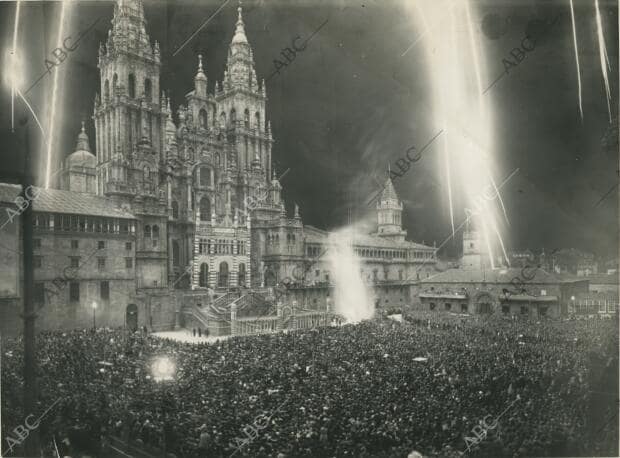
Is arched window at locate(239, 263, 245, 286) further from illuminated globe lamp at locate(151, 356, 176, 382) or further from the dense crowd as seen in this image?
illuminated globe lamp at locate(151, 356, 176, 382)

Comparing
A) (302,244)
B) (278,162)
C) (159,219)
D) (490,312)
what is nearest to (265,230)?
(302,244)

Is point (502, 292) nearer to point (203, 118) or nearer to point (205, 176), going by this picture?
point (205, 176)

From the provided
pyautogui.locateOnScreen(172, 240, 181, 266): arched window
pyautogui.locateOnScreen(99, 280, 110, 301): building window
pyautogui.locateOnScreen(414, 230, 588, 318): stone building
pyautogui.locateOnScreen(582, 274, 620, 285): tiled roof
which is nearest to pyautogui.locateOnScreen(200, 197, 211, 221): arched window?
pyautogui.locateOnScreen(172, 240, 181, 266): arched window

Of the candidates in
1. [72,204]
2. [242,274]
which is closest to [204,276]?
[242,274]

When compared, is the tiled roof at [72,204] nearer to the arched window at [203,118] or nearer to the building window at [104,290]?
the building window at [104,290]

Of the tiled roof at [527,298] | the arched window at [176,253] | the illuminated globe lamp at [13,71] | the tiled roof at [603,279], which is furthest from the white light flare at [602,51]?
the arched window at [176,253]
